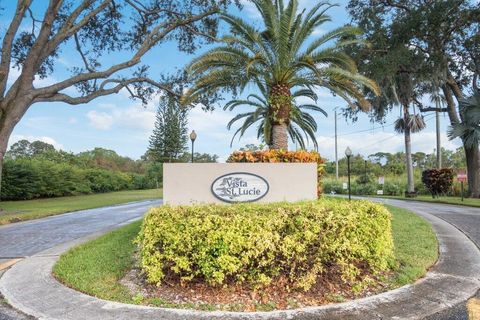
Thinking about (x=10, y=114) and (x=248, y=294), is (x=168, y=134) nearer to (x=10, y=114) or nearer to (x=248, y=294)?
(x=10, y=114)

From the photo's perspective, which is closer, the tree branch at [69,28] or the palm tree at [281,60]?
the palm tree at [281,60]

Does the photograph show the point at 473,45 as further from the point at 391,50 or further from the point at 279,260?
the point at 279,260

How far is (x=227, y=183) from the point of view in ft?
18.9

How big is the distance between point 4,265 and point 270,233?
4395 millimetres

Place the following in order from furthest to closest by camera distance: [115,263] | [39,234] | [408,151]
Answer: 1. [408,151]
2. [39,234]
3. [115,263]

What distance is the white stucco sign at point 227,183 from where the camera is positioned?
5719 millimetres

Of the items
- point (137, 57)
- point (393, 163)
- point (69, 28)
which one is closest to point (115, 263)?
point (137, 57)

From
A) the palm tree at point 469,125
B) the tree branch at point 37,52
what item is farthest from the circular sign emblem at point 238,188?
the palm tree at point 469,125

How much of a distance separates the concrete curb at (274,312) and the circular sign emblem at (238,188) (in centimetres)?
223

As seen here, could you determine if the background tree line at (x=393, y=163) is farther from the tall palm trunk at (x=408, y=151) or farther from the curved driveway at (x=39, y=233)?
the curved driveway at (x=39, y=233)

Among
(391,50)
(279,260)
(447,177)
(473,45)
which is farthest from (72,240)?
(447,177)

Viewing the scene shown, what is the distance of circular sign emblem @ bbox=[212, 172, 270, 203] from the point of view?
18.9ft

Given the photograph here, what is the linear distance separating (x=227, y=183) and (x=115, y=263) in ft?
6.48

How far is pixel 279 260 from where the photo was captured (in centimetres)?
422
